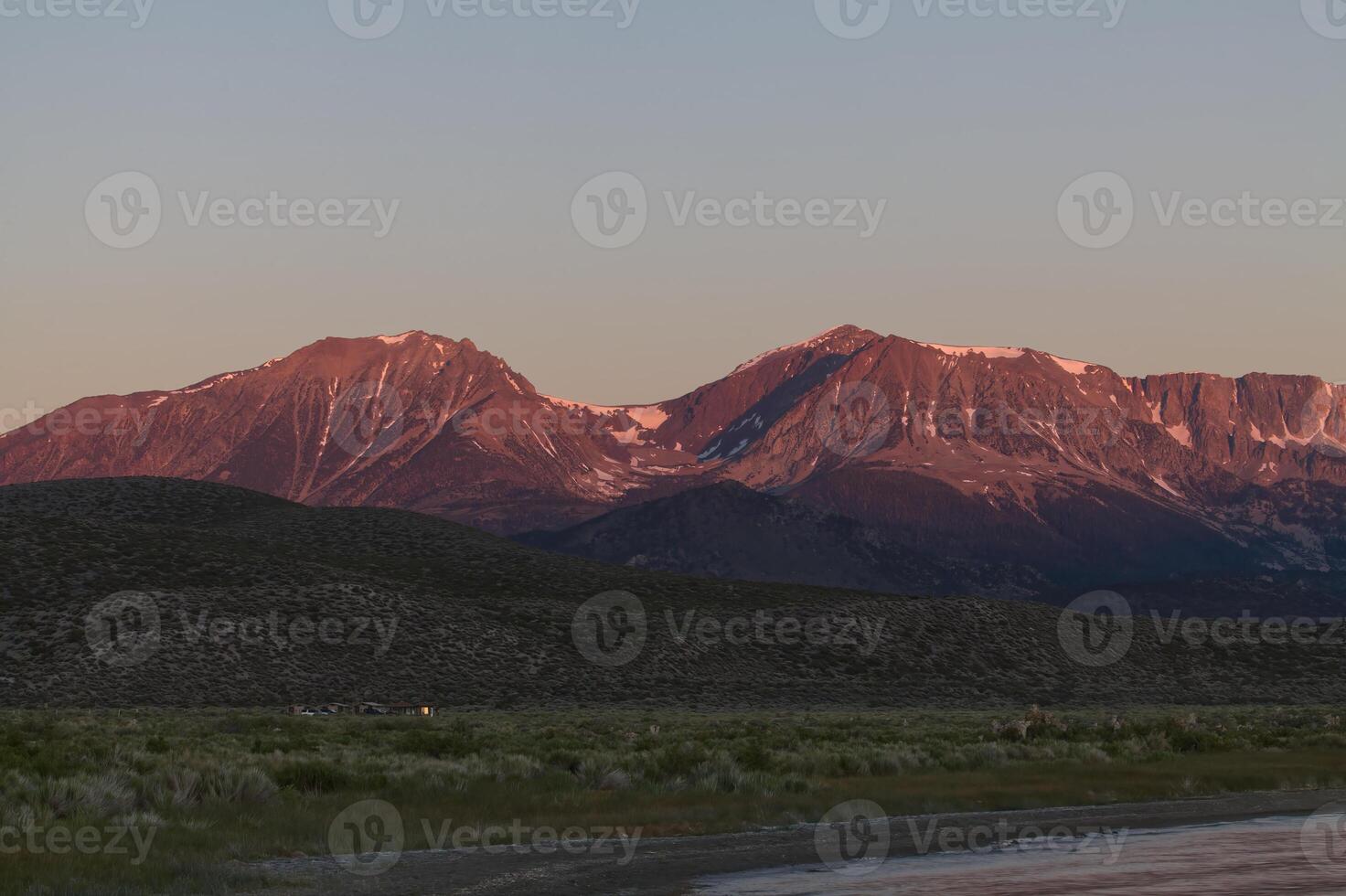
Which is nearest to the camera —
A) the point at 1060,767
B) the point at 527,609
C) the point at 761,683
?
the point at 1060,767

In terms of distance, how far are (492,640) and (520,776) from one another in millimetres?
84727

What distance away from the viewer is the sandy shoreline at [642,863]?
2777cm

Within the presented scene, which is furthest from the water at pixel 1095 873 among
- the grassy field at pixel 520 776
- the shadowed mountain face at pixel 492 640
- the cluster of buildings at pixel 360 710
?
the shadowed mountain face at pixel 492 640

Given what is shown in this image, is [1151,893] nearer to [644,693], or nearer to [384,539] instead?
[644,693]

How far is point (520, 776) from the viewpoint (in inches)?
1625

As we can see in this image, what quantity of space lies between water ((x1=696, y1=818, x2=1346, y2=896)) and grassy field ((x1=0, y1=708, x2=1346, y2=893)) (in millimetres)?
5676

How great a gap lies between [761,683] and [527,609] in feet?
79.5

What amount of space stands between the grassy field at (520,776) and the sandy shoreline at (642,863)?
3.59 ft

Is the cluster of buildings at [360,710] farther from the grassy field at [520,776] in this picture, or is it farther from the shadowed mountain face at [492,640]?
the grassy field at [520,776]

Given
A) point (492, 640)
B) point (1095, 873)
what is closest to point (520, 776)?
point (1095, 873)

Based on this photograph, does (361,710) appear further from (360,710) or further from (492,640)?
(492,640)

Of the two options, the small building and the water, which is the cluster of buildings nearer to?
the small building

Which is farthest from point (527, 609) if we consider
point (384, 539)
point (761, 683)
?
point (384, 539)

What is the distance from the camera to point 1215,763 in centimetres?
5084
